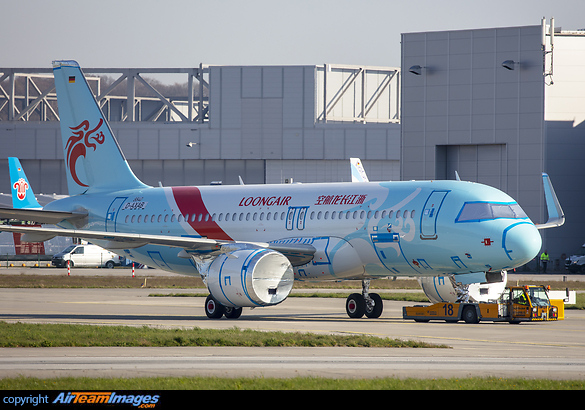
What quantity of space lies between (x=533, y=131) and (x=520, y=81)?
172 inches

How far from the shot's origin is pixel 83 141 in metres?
37.0

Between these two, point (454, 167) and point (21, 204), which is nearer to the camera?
point (21, 204)

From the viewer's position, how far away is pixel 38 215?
32.3 m

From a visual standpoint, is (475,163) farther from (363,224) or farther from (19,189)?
(363,224)

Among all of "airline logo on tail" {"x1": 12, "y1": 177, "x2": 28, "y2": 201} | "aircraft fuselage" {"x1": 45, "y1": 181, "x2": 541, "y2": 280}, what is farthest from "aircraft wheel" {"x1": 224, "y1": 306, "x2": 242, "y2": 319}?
"airline logo on tail" {"x1": 12, "y1": 177, "x2": 28, "y2": 201}

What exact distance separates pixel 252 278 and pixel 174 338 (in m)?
6.63

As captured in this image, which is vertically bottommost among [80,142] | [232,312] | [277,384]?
[232,312]

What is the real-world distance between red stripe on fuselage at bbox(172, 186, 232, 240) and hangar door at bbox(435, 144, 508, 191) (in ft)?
149

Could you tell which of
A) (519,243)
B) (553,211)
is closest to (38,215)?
(519,243)

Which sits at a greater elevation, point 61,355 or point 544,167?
point 544,167

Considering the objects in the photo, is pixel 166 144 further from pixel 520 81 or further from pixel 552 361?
pixel 552 361

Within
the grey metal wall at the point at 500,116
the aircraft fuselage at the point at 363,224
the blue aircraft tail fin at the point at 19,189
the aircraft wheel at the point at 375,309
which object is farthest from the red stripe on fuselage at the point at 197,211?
the grey metal wall at the point at 500,116
